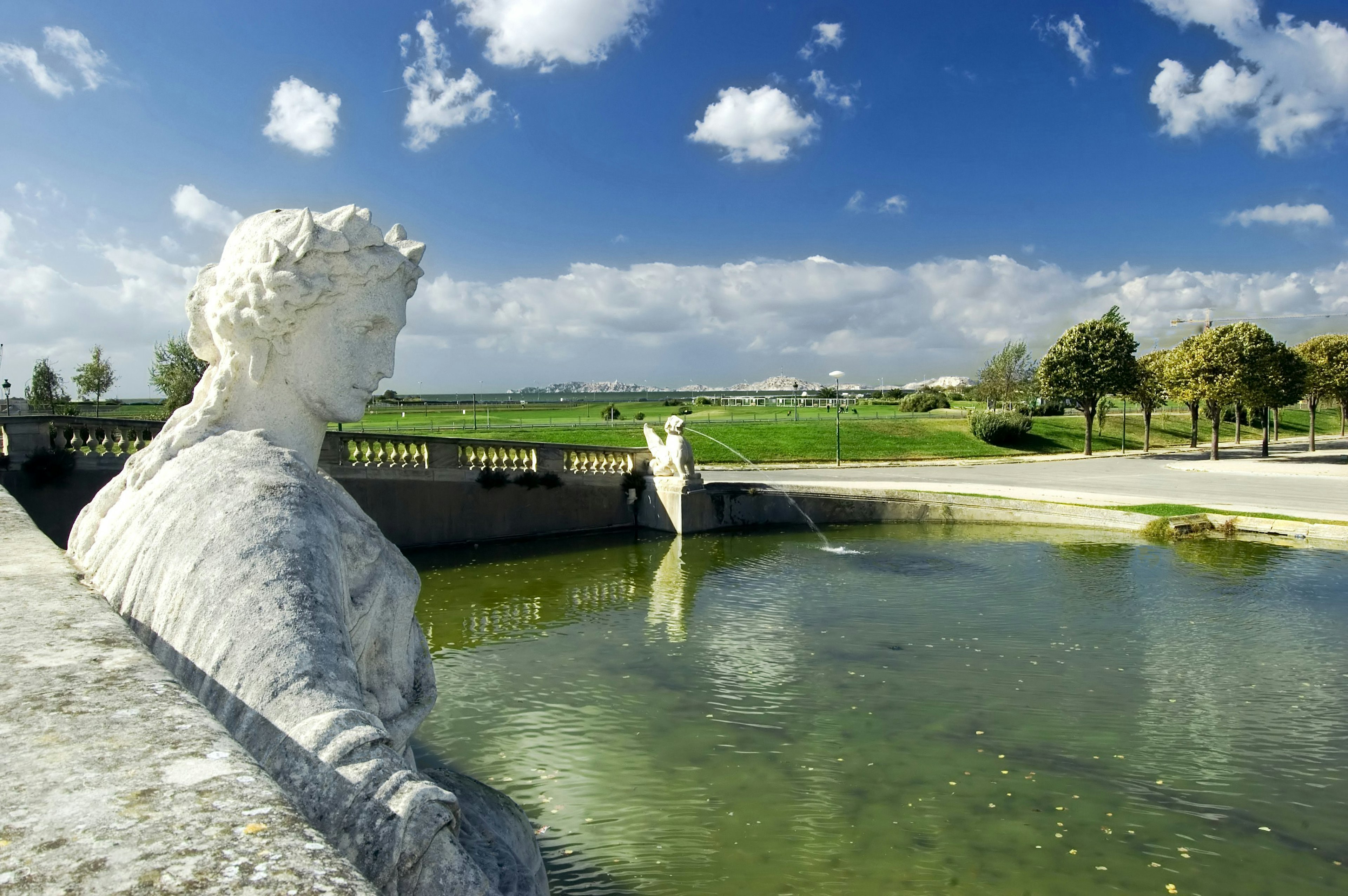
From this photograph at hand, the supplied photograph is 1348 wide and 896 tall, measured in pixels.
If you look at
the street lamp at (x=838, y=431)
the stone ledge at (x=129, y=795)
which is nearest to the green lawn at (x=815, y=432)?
the street lamp at (x=838, y=431)

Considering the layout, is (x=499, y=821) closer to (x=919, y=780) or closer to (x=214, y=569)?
(x=214, y=569)

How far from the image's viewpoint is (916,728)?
26.3ft

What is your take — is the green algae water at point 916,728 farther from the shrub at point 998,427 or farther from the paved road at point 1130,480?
the shrub at point 998,427

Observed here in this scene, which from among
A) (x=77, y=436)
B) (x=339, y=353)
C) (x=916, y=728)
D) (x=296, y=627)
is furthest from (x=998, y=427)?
(x=296, y=627)

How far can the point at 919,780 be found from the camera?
693 centimetres

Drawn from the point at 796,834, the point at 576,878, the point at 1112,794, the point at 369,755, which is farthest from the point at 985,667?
the point at 369,755

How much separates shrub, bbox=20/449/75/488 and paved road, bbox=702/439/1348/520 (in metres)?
14.5

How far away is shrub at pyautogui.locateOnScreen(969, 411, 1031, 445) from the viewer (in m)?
43.5

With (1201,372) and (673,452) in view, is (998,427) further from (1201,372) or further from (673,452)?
(673,452)

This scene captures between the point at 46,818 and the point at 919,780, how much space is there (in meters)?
6.42

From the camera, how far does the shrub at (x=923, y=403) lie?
6238 cm

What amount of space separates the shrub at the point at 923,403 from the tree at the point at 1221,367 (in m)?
20.3

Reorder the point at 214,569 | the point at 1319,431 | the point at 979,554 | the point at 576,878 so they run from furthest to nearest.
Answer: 1. the point at 1319,431
2. the point at 979,554
3. the point at 576,878
4. the point at 214,569

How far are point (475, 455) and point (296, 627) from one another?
17.3 metres
